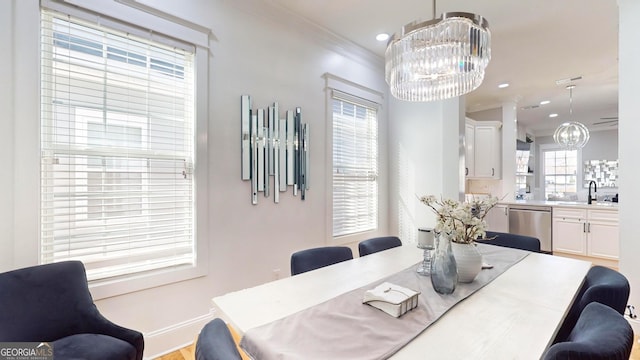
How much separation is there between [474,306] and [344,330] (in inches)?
24.9

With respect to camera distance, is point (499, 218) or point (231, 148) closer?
point (231, 148)

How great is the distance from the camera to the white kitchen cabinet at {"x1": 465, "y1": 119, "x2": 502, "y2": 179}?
211 inches

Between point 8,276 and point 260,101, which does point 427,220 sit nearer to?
point 260,101

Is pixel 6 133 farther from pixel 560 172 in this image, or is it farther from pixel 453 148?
pixel 560 172

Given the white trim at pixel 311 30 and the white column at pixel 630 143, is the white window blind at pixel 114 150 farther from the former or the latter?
the white column at pixel 630 143

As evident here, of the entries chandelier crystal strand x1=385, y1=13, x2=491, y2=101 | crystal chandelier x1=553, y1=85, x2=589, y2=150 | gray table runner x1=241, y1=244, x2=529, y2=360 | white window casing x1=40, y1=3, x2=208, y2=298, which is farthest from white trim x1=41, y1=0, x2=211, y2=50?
crystal chandelier x1=553, y1=85, x2=589, y2=150

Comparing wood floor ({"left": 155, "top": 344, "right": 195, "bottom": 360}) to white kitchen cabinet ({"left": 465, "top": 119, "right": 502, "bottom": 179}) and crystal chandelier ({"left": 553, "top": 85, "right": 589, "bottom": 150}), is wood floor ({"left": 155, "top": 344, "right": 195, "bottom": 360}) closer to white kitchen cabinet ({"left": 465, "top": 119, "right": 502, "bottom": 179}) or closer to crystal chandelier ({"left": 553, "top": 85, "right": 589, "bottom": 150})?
white kitchen cabinet ({"left": 465, "top": 119, "right": 502, "bottom": 179})

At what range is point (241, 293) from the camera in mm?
1418

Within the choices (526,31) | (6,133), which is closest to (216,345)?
(6,133)

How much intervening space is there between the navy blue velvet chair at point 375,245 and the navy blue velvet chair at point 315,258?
20 cm

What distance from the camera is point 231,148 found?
97.9 inches

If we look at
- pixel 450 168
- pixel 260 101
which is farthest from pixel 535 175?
pixel 260 101

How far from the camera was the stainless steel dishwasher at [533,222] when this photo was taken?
4.73m
